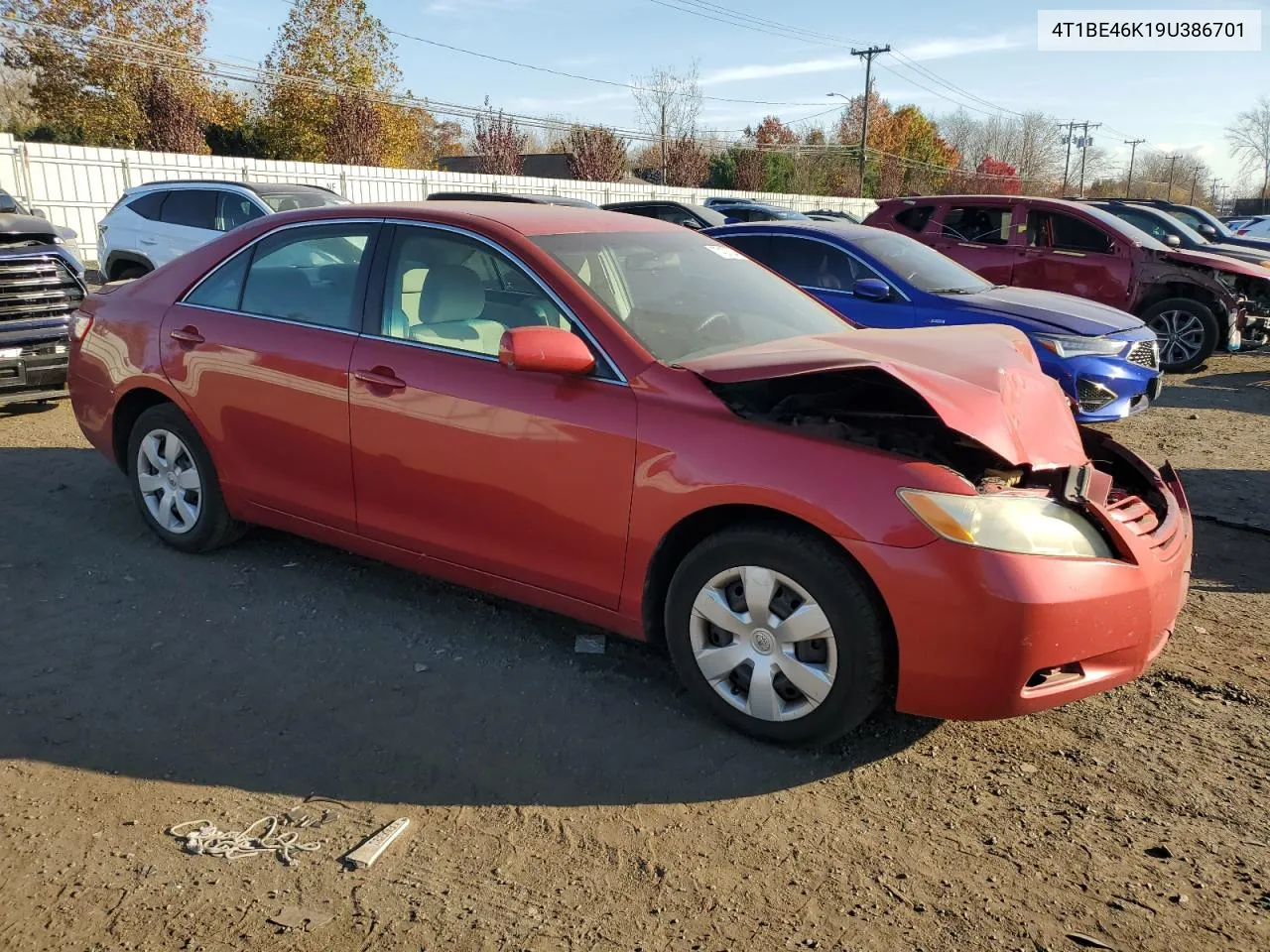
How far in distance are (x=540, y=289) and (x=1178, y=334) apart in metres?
10.1

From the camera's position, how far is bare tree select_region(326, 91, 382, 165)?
35.0m

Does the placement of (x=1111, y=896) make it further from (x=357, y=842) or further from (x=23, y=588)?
(x=23, y=588)

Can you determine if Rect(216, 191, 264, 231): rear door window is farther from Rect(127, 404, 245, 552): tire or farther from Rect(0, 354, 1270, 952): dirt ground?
Rect(0, 354, 1270, 952): dirt ground

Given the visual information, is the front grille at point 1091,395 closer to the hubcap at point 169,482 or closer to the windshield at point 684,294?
the windshield at point 684,294

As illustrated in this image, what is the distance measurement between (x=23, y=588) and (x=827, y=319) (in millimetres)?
3791

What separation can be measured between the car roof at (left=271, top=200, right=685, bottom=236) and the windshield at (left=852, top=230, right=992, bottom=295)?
3835mm

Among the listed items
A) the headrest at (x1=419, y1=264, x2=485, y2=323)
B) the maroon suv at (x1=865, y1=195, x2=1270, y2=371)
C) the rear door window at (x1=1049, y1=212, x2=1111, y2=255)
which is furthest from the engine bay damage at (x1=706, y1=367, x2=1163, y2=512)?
the rear door window at (x1=1049, y1=212, x2=1111, y2=255)

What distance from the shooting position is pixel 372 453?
4016 mm

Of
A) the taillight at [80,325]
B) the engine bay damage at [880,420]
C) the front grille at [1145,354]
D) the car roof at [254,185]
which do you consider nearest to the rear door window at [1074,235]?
the front grille at [1145,354]

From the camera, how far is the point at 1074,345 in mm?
7539

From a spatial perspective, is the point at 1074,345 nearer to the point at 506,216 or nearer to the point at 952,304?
the point at 952,304

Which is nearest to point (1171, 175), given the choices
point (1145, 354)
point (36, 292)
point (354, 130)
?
point (354, 130)

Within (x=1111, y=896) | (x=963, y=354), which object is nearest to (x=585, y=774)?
(x=1111, y=896)

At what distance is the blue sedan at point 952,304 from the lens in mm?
7508
